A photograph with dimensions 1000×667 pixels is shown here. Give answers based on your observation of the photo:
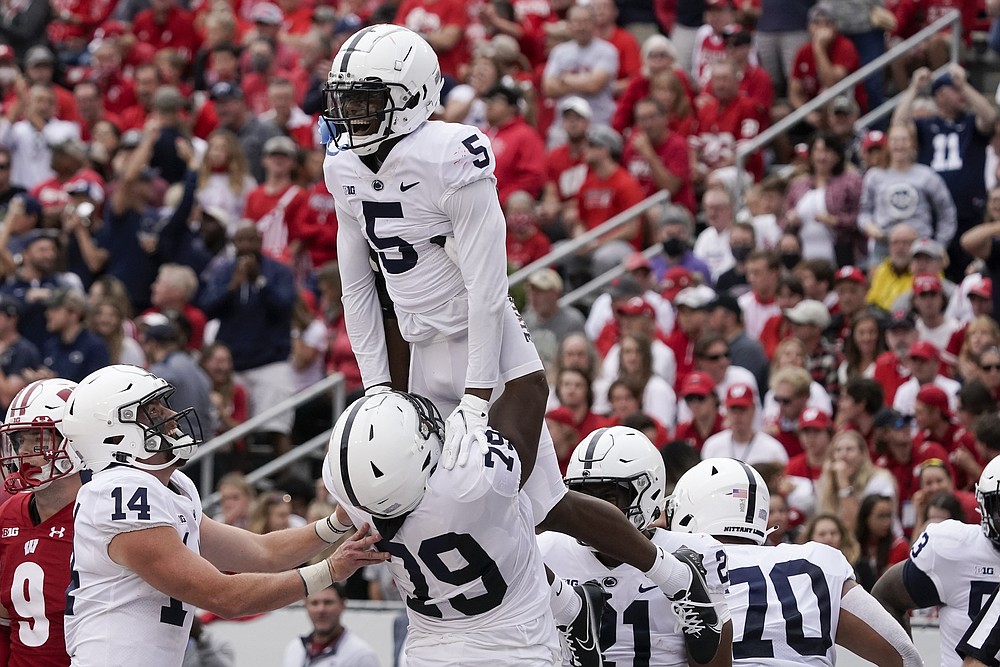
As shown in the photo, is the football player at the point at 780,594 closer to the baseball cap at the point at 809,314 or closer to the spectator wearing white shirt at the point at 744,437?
the spectator wearing white shirt at the point at 744,437

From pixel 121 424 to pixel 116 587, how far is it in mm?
503

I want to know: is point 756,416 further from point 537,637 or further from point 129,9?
point 129,9

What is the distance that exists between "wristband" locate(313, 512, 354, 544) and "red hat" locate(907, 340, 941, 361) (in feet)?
17.7

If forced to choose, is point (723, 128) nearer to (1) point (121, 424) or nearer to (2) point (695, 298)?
(2) point (695, 298)

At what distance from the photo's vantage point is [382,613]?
9.79 meters

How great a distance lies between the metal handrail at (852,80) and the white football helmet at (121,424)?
26.5 ft

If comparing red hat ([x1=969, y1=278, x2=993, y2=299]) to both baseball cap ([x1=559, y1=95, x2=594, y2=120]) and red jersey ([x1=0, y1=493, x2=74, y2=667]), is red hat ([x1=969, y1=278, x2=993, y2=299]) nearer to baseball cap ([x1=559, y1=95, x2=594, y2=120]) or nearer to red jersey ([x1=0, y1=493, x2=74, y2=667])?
baseball cap ([x1=559, y1=95, x2=594, y2=120])

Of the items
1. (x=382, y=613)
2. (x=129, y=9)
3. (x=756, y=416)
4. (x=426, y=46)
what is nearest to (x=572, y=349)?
(x=756, y=416)

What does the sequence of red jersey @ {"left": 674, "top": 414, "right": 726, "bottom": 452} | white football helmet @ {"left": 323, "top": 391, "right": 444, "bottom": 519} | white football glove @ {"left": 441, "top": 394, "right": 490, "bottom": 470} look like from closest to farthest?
white football helmet @ {"left": 323, "top": 391, "right": 444, "bottom": 519}
white football glove @ {"left": 441, "top": 394, "right": 490, "bottom": 470}
red jersey @ {"left": 674, "top": 414, "right": 726, "bottom": 452}

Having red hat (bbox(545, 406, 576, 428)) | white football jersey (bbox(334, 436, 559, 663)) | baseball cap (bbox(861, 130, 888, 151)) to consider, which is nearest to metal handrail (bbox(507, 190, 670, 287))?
baseball cap (bbox(861, 130, 888, 151))

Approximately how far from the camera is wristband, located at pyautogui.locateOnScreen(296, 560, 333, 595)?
5.30 m

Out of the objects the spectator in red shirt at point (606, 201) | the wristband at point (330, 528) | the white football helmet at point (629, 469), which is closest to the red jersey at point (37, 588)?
the wristband at point (330, 528)

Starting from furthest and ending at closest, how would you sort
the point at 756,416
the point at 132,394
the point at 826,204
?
the point at 826,204, the point at 756,416, the point at 132,394

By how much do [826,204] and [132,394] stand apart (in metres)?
7.78
